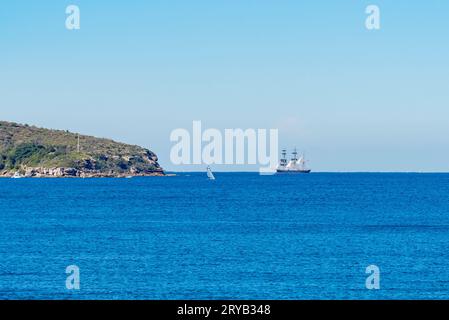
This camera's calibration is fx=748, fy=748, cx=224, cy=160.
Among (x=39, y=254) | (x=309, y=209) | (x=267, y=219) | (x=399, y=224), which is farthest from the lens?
(x=309, y=209)

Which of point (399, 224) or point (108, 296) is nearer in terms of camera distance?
point (108, 296)

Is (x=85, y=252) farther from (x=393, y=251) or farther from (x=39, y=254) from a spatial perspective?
(x=393, y=251)

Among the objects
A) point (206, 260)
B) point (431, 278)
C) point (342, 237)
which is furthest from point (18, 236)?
point (431, 278)

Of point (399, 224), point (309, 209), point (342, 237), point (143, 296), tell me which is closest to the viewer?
point (143, 296)

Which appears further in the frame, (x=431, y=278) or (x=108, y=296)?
(x=431, y=278)

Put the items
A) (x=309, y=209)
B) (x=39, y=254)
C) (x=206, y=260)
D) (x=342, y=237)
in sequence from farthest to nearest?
(x=309, y=209) → (x=342, y=237) → (x=39, y=254) → (x=206, y=260)

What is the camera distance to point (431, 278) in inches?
2552

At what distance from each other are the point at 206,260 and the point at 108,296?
68.1ft
